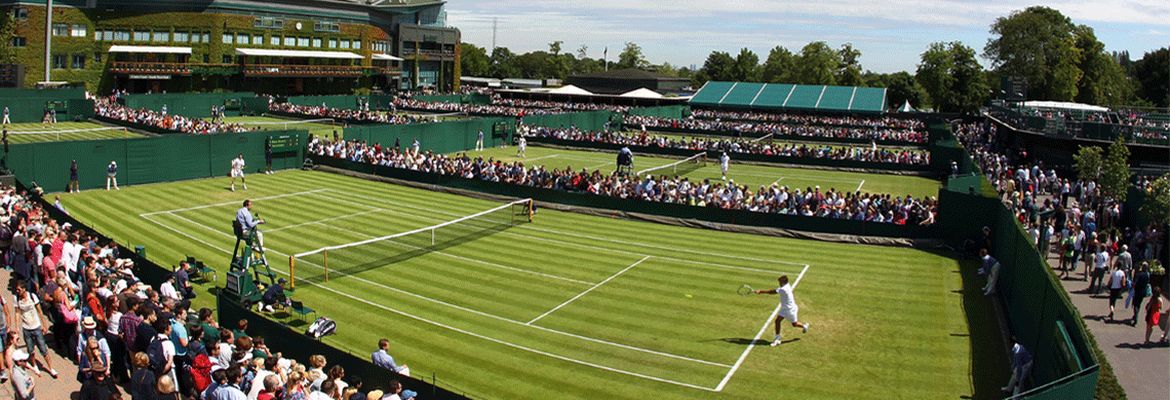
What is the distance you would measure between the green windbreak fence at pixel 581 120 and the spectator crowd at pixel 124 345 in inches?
1902

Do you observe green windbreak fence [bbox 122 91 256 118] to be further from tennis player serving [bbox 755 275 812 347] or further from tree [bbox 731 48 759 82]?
tree [bbox 731 48 759 82]

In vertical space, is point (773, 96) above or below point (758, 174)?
above

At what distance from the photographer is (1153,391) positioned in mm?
17047

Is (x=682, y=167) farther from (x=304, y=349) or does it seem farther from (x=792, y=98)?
(x=792, y=98)

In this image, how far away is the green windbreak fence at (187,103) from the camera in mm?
74000

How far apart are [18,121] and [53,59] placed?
3085 cm

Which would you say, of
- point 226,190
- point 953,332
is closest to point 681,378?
point 953,332

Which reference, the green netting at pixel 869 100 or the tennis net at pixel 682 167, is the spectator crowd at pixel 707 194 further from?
the green netting at pixel 869 100

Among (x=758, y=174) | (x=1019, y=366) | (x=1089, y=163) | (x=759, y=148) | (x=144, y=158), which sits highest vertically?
(x=1089, y=163)

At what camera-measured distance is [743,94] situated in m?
99.6

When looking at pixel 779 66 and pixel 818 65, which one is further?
pixel 779 66

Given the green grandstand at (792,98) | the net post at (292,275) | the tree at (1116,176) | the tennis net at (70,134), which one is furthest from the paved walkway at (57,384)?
the green grandstand at (792,98)

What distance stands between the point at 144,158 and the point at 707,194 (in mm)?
26966

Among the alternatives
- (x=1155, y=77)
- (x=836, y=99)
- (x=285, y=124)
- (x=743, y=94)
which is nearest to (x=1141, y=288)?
(x=285, y=124)
